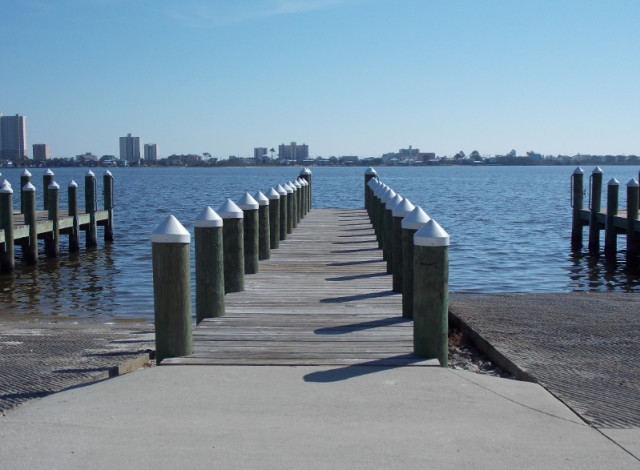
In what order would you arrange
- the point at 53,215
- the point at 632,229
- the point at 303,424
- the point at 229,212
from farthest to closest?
the point at 53,215 → the point at 632,229 → the point at 229,212 → the point at 303,424

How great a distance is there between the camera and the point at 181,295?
6.39 metres

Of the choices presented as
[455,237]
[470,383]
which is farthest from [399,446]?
[455,237]

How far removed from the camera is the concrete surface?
14.2 ft

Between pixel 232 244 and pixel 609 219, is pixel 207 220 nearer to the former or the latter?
pixel 232 244

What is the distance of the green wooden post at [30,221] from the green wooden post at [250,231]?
1092 cm

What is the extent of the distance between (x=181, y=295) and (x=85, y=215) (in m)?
20.8

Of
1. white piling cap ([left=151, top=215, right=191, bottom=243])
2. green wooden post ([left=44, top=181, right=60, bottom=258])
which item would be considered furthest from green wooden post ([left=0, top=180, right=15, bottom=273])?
white piling cap ([left=151, top=215, right=191, bottom=243])

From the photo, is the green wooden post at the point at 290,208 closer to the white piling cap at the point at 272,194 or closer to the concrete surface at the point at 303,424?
the white piling cap at the point at 272,194

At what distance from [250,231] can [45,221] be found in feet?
45.7

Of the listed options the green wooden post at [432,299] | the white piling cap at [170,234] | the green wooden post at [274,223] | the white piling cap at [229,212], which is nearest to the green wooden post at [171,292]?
the white piling cap at [170,234]

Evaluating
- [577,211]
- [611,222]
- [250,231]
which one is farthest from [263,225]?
[577,211]

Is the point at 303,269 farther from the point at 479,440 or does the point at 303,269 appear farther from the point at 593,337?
the point at 479,440

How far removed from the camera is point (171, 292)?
6367mm

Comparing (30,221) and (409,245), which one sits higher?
(409,245)
